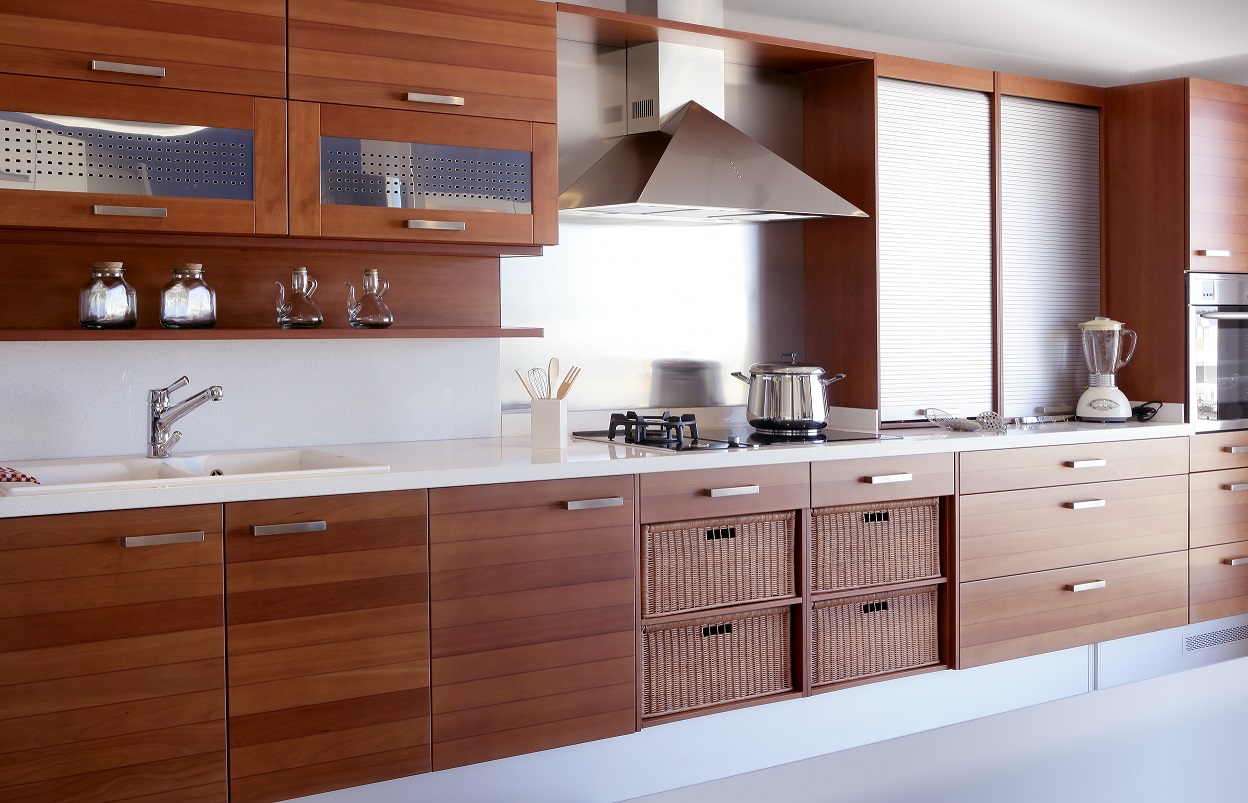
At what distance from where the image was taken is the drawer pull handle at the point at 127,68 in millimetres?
2352

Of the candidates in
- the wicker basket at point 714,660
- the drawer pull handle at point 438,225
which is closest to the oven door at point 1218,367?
the wicker basket at point 714,660

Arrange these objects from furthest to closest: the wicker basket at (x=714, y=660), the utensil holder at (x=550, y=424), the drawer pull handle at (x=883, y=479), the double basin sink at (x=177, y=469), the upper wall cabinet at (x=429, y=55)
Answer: the drawer pull handle at (x=883, y=479)
the utensil holder at (x=550, y=424)
the wicker basket at (x=714, y=660)
the upper wall cabinet at (x=429, y=55)
the double basin sink at (x=177, y=469)

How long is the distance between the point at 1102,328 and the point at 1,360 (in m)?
3.50

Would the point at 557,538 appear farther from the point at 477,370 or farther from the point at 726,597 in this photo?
the point at 477,370

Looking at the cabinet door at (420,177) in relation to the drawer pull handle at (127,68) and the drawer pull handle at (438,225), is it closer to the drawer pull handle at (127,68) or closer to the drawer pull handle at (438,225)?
the drawer pull handle at (438,225)

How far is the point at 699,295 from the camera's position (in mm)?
3721

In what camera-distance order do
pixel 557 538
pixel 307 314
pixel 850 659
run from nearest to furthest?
pixel 557 538, pixel 307 314, pixel 850 659

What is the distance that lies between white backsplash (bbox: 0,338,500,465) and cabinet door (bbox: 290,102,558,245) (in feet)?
1.59

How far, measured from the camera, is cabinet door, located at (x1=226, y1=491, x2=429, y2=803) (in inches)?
89.6

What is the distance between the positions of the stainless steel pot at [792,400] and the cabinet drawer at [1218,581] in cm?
157

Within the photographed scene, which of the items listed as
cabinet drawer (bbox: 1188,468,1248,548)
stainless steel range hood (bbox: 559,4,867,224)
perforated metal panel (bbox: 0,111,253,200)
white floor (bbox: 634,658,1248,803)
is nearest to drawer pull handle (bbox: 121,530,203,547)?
perforated metal panel (bbox: 0,111,253,200)

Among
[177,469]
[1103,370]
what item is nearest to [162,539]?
[177,469]

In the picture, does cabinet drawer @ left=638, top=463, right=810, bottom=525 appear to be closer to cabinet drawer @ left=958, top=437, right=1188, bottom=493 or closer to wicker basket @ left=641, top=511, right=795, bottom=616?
wicker basket @ left=641, top=511, right=795, bottom=616

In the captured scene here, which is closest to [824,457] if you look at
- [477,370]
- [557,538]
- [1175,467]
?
[557,538]
